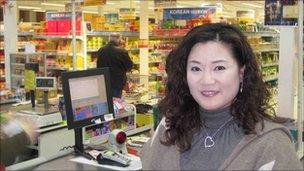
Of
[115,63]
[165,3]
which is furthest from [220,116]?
[165,3]

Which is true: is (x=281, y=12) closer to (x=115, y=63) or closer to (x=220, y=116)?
(x=220, y=116)

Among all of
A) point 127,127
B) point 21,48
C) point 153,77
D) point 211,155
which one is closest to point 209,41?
point 211,155

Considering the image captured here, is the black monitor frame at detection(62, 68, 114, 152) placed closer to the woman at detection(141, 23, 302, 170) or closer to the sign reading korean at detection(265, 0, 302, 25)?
the woman at detection(141, 23, 302, 170)

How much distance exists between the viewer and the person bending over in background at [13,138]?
1.65m

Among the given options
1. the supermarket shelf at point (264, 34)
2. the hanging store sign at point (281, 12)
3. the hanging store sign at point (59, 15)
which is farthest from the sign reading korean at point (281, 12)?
the hanging store sign at point (59, 15)

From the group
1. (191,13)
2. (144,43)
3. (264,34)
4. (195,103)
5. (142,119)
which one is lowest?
(142,119)

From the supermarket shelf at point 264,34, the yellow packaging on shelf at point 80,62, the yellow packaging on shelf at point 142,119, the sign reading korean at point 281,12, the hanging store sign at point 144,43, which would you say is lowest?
the yellow packaging on shelf at point 142,119

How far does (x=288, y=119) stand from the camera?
458cm

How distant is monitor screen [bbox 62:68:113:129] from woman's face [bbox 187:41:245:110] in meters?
1.01

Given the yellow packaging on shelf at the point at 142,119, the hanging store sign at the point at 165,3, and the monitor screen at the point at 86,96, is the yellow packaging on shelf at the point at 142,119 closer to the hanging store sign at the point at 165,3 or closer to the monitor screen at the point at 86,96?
the monitor screen at the point at 86,96

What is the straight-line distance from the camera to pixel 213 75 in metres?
1.54

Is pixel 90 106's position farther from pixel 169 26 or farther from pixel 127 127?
pixel 169 26

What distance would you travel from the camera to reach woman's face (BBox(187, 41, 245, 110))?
1543 millimetres

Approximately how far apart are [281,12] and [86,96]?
107 inches
